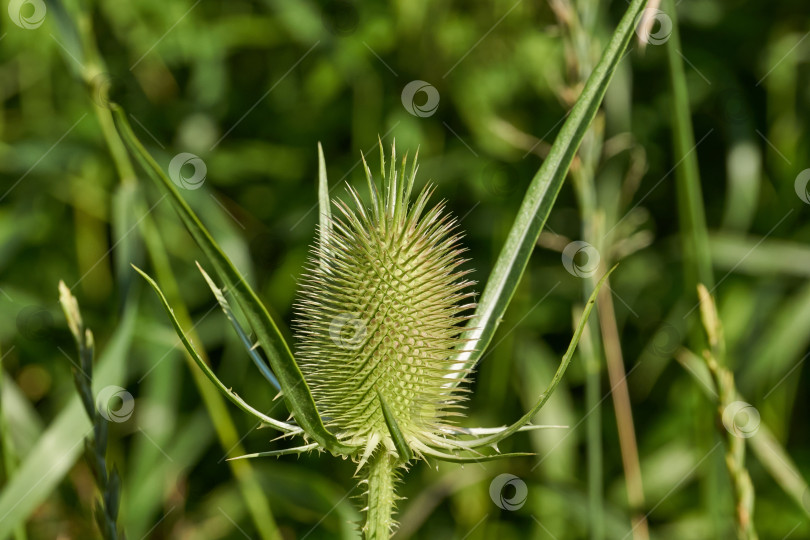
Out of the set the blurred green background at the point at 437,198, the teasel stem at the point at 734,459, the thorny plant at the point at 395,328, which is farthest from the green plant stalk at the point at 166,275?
the teasel stem at the point at 734,459

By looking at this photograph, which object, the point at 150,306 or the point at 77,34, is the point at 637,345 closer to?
the point at 150,306

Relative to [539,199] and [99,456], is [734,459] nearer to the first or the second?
[539,199]

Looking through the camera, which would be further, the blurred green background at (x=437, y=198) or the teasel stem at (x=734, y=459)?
the blurred green background at (x=437, y=198)

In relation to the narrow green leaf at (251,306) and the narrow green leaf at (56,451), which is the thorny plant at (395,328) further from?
the narrow green leaf at (56,451)

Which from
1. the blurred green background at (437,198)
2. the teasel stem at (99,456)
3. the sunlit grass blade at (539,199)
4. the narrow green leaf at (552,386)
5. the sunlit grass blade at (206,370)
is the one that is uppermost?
the blurred green background at (437,198)

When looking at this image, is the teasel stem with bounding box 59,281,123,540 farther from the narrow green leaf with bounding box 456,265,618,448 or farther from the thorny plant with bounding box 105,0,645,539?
the narrow green leaf with bounding box 456,265,618,448

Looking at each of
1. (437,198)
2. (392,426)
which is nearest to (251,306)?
(392,426)
